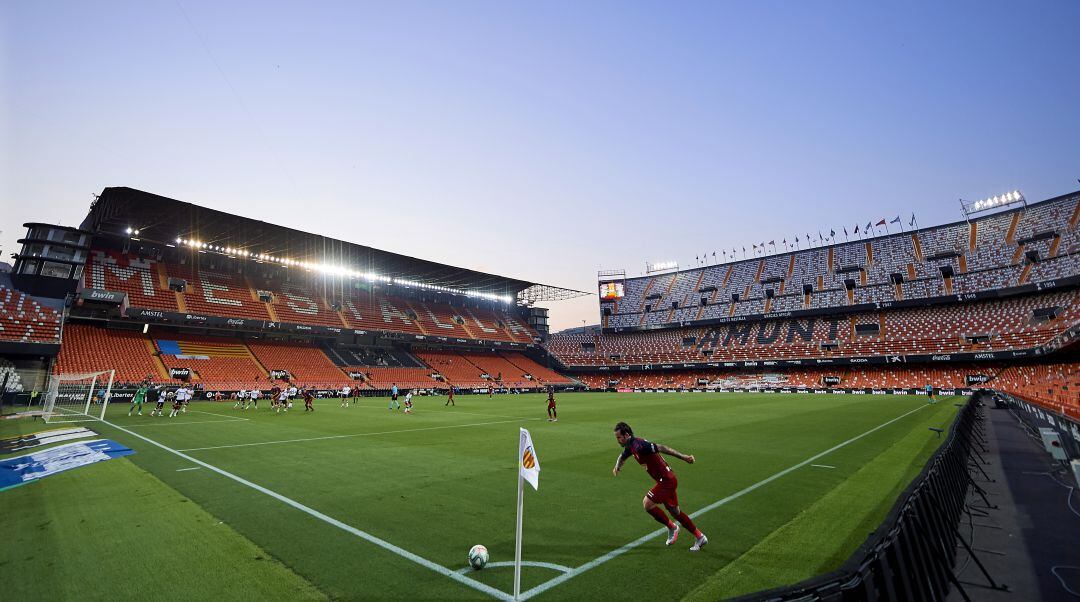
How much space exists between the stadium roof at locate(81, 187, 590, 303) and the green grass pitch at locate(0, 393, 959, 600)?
30037 millimetres

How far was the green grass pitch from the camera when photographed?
5.09m

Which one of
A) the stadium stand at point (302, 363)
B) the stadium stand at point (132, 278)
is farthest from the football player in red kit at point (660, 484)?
the stadium stand at point (132, 278)

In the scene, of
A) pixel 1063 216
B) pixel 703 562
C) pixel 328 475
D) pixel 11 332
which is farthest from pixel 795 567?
pixel 1063 216

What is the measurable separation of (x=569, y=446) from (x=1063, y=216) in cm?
7068

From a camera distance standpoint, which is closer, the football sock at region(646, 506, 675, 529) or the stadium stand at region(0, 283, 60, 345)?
the football sock at region(646, 506, 675, 529)

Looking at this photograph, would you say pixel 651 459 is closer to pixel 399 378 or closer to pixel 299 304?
pixel 399 378

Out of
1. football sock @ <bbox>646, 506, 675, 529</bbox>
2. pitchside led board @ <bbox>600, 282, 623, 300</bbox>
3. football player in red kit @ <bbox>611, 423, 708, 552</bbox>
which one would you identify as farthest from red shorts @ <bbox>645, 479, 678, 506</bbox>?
pitchside led board @ <bbox>600, 282, 623, 300</bbox>

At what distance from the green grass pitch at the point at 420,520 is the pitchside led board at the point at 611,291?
72069 millimetres

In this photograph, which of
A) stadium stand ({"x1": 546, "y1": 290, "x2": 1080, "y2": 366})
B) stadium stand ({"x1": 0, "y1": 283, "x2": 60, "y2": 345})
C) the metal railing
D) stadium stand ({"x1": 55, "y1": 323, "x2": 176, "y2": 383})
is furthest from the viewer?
stadium stand ({"x1": 546, "y1": 290, "x2": 1080, "y2": 366})

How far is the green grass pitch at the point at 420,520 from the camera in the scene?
5.09 meters

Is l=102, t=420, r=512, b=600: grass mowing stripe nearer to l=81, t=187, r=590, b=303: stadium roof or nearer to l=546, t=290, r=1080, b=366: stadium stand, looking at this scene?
l=81, t=187, r=590, b=303: stadium roof

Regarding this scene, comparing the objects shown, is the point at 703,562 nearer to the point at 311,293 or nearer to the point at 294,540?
the point at 294,540

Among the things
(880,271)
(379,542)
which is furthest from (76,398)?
(880,271)

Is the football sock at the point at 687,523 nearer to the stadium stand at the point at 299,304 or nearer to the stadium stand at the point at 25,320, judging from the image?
the stadium stand at the point at 25,320
